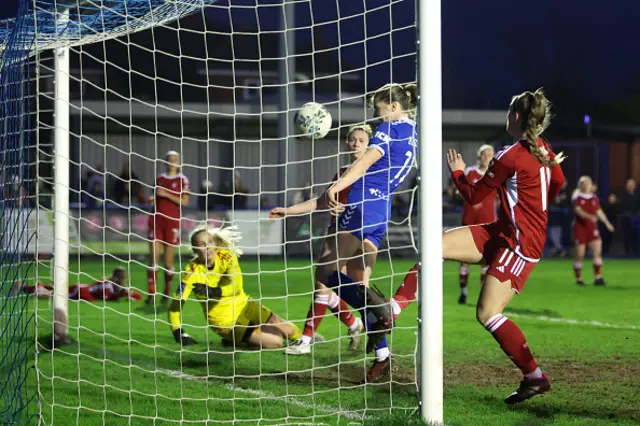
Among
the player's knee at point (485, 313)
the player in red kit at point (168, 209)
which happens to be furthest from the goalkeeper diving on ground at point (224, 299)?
the player in red kit at point (168, 209)

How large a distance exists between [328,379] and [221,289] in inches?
70.6

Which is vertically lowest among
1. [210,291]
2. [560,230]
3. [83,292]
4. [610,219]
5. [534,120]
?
[83,292]

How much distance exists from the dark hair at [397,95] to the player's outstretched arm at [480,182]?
0.73 meters

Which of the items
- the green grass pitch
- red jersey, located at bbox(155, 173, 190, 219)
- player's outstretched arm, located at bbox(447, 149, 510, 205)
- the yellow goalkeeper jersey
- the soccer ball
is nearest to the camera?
the green grass pitch

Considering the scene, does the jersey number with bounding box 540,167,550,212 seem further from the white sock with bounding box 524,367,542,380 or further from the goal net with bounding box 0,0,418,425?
the white sock with bounding box 524,367,542,380

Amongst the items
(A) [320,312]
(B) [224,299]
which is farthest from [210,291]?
(A) [320,312]

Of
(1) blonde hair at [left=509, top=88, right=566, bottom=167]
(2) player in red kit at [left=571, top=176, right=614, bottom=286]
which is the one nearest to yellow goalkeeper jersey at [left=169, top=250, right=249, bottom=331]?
(1) blonde hair at [left=509, top=88, right=566, bottom=167]

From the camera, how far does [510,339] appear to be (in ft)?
16.1

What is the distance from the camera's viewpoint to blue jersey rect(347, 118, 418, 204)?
5.77m

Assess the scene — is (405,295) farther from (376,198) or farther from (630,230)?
(630,230)

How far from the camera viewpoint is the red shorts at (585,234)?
46.2 ft

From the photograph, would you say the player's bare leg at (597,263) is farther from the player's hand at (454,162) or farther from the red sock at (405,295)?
the player's hand at (454,162)

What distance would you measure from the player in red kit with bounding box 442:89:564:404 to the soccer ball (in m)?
1.74

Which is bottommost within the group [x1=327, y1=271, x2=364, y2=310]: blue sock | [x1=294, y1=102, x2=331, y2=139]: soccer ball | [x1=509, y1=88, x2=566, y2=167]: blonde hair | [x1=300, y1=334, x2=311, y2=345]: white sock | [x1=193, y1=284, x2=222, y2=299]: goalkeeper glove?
[x1=300, y1=334, x2=311, y2=345]: white sock
